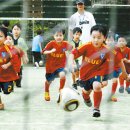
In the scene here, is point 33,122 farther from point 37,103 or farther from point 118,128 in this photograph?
point 37,103

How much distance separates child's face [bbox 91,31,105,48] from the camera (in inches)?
138

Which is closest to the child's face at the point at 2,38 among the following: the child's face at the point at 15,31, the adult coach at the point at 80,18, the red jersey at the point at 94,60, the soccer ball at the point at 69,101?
the child's face at the point at 15,31

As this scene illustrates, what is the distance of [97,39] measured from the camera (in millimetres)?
3555

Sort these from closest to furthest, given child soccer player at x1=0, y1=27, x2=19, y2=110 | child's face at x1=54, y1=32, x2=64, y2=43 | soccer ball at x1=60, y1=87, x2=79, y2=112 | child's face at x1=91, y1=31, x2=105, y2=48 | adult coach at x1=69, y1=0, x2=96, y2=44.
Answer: soccer ball at x1=60, y1=87, x2=79, y2=112
child's face at x1=91, y1=31, x2=105, y2=48
adult coach at x1=69, y1=0, x2=96, y2=44
child soccer player at x1=0, y1=27, x2=19, y2=110
child's face at x1=54, y1=32, x2=64, y2=43

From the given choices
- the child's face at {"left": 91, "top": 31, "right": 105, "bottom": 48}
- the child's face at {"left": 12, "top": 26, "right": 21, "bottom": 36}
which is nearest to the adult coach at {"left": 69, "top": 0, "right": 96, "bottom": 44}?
the child's face at {"left": 91, "top": 31, "right": 105, "bottom": 48}

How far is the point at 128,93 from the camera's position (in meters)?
→ 5.00

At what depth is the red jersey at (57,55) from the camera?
14.3ft

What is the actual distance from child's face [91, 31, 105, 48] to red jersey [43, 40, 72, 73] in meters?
0.75

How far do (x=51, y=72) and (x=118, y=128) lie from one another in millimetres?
1446

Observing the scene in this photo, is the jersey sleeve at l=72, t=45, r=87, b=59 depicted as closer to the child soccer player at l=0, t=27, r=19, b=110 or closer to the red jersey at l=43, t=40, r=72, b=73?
the child soccer player at l=0, t=27, r=19, b=110

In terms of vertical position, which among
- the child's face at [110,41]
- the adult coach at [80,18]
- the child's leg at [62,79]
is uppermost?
the adult coach at [80,18]

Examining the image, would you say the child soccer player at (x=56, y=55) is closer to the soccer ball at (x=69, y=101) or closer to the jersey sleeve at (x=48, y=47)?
the jersey sleeve at (x=48, y=47)

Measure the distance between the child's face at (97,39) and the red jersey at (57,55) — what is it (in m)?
0.75

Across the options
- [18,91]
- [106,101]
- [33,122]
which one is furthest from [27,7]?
[18,91]
